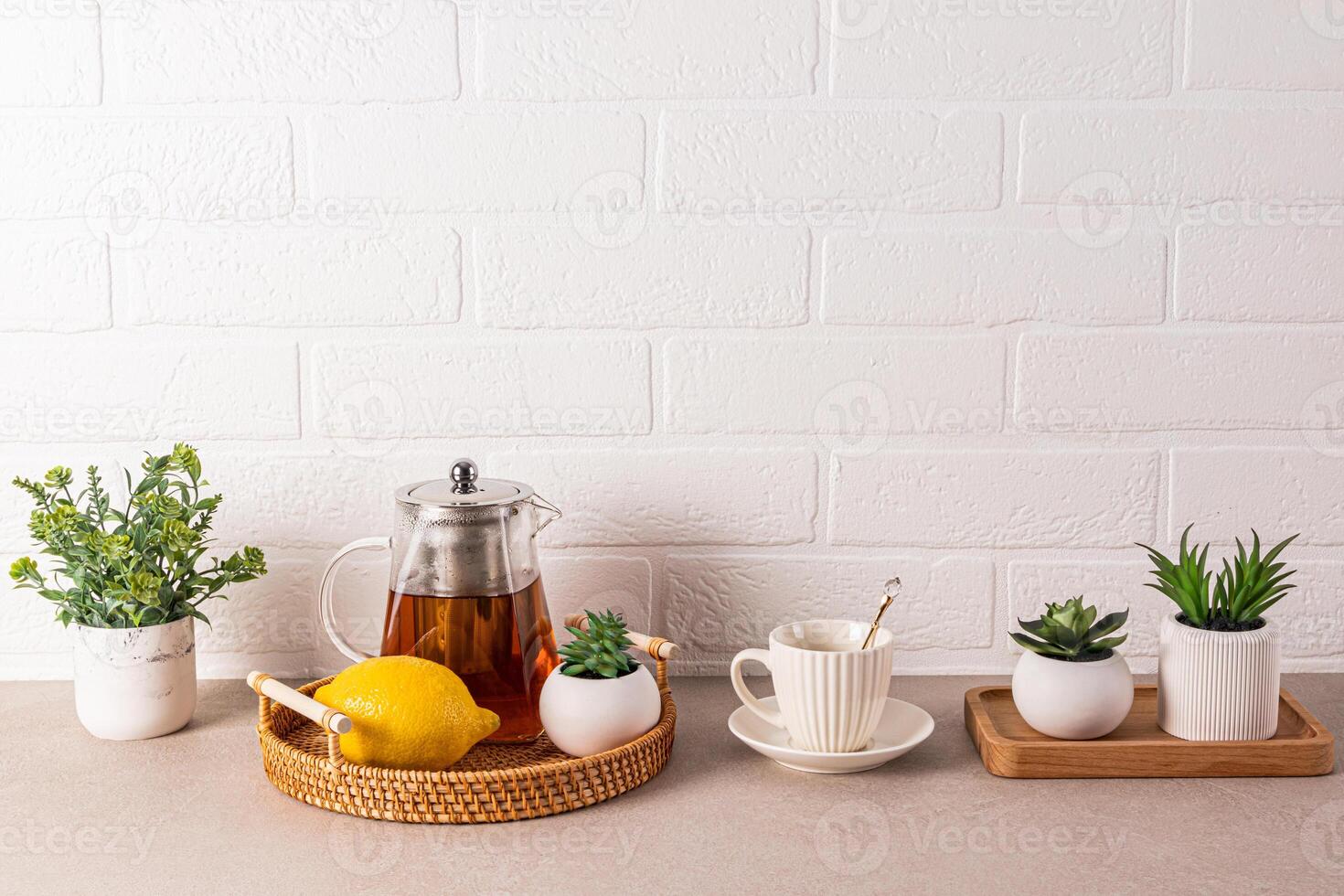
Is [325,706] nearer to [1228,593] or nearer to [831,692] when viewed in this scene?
[831,692]

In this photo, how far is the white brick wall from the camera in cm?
111

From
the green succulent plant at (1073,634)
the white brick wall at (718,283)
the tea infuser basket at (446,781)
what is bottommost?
the tea infuser basket at (446,781)

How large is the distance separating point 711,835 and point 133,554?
1.75ft

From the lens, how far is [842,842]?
834 millimetres

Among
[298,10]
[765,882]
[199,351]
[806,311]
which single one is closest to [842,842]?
[765,882]

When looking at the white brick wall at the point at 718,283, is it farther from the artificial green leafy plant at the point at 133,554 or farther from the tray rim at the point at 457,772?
the tray rim at the point at 457,772

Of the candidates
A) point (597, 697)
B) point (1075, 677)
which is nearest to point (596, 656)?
point (597, 697)

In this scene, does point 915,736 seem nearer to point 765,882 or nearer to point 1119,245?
point 765,882

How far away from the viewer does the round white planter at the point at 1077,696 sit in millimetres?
940

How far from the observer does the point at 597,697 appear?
92 centimetres

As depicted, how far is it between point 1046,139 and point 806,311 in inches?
10.5

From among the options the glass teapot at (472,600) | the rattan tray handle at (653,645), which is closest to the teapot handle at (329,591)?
the glass teapot at (472,600)

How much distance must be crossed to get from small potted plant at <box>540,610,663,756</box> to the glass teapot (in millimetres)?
59

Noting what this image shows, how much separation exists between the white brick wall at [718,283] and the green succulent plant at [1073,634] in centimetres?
21
